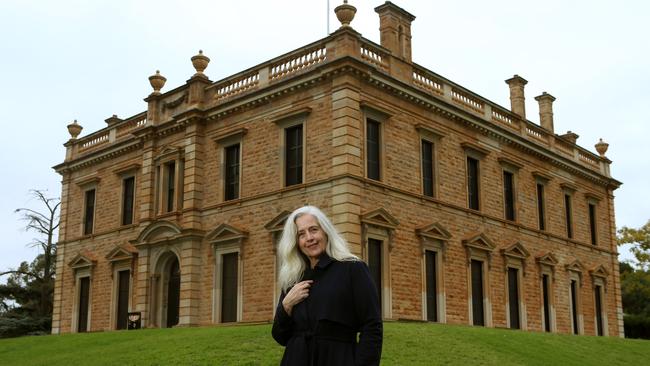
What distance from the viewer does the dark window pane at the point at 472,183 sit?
28500 mm

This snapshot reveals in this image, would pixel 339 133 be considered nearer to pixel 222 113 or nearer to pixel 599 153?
pixel 222 113

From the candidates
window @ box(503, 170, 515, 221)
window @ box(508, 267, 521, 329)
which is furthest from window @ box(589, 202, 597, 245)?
window @ box(508, 267, 521, 329)

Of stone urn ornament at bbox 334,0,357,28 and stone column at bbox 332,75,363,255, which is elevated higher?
stone urn ornament at bbox 334,0,357,28

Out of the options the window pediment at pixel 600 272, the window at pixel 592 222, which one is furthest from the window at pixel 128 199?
the window at pixel 592 222

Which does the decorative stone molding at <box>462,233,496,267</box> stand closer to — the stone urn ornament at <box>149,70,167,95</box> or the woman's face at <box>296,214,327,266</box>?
the stone urn ornament at <box>149,70,167,95</box>

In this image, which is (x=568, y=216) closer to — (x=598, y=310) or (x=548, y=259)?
(x=548, y=259)

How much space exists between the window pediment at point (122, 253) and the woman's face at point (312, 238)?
26.8 m

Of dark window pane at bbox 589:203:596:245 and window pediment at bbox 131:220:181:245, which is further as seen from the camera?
dark window pane at bbox 589:203:596:245

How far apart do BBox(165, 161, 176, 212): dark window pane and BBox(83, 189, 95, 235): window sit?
20.0 feet

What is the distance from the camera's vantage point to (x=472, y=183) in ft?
94.6

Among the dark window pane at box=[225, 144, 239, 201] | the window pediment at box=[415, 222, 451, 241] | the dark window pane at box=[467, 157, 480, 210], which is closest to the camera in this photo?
the window pediment at box=[415, 222, 451, 241]

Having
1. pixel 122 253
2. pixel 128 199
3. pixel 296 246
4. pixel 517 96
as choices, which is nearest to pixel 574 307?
pixel 517 96

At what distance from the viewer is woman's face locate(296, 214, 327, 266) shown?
4.71m

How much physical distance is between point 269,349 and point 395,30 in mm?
14289
